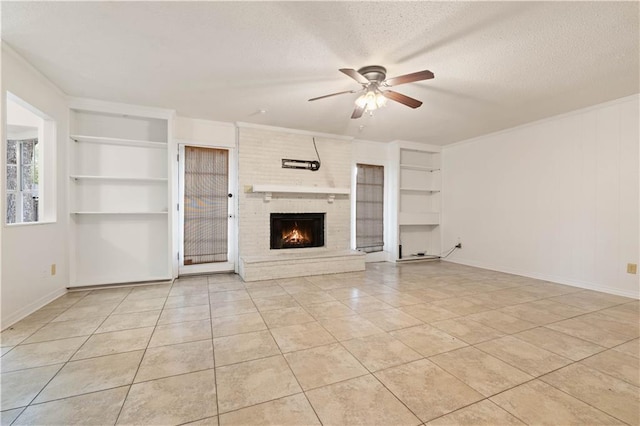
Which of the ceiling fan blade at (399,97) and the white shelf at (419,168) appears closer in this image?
the ceiling fan blade at (399,97)

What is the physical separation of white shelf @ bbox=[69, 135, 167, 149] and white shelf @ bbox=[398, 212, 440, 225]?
14.9ft

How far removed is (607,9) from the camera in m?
1.95

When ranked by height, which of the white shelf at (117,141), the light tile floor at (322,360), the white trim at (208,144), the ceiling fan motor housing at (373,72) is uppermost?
the ceiling fan motor housing at (373,72)

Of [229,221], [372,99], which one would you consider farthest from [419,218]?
[229,221]

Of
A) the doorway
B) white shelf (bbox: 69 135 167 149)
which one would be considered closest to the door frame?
the doorway

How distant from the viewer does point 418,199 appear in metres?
6.25

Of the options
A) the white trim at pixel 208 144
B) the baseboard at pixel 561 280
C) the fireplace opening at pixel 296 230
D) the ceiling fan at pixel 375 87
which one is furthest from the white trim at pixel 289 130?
the baseboard at pixel 561 280

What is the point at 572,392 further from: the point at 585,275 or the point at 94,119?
the point at 94,119

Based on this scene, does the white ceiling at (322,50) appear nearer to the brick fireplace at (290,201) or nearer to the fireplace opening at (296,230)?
the brick fireplace at (290,201)

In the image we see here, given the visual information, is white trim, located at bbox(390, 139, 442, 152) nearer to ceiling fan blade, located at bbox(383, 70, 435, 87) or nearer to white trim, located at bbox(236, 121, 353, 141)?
white trim, located at bbox(236, 121, 353, 141)

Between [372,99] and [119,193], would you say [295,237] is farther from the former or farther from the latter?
[372,99]

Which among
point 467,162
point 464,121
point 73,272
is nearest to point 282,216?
point 73,272

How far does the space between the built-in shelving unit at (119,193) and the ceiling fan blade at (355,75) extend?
114 inches

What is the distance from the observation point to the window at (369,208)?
5.64m
